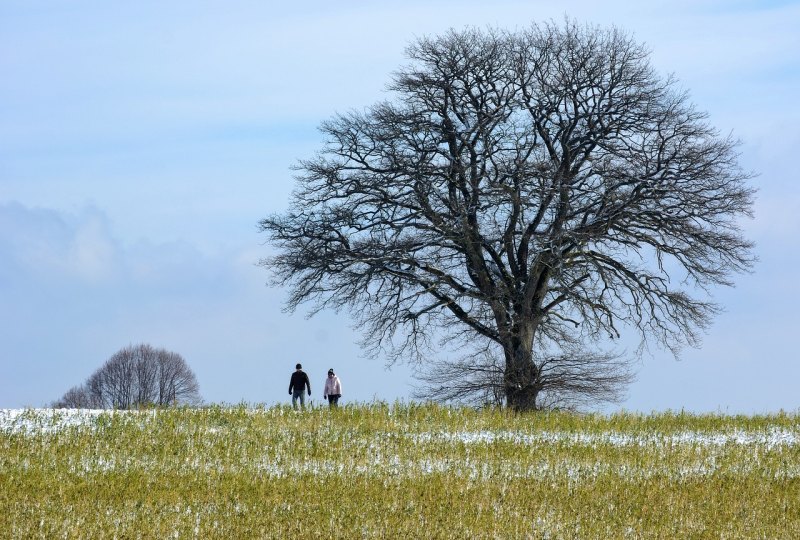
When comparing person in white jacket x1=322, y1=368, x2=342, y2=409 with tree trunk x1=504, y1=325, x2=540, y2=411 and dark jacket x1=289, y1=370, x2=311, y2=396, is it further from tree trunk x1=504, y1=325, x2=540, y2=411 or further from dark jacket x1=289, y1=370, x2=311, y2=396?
tree trunk x1=504, y1=325, x2=540, y2=411

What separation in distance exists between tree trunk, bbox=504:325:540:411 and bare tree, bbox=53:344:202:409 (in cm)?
3388

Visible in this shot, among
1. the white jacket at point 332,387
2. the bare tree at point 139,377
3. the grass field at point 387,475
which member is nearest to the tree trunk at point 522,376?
the white jacket at point 332,387

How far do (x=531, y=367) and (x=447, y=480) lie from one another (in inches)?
649

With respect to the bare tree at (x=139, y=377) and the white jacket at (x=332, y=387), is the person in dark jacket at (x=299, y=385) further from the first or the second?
the bare tree at (x=139, y=377)

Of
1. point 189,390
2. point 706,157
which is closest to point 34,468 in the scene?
point 706,157

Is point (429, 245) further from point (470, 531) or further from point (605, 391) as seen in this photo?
point (470, 531)

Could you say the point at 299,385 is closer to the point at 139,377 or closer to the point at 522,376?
the point at 522,376

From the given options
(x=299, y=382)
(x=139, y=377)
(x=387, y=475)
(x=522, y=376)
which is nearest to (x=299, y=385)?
(x=299, y=382)

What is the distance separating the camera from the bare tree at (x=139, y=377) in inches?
2393

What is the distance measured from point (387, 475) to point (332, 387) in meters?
13.5

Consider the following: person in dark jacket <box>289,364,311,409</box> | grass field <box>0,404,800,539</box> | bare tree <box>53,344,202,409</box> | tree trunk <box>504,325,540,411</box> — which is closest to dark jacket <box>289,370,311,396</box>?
person in dark jacket <box>289,364,311,409</box>

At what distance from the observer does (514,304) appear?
104 ft

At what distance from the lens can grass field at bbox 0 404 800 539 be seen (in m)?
11.8

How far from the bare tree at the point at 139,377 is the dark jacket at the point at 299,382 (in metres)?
33.5
